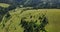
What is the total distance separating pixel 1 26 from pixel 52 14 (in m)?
29.3

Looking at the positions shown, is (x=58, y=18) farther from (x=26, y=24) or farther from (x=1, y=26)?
(x=1, y=26)

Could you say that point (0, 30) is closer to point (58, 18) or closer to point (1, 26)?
point (1, 26)

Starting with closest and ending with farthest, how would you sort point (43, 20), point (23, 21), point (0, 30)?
1. point (43, 20)
2. point (23, 21)
3. point (0, 30)

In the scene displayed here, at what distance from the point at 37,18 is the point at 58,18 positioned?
722cm

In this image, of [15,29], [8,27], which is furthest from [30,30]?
[8,27]

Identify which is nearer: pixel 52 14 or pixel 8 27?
pixel 52 14

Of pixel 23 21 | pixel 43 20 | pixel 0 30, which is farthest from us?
pixel 0 30

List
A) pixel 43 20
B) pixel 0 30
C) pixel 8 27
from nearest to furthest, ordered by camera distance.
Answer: pixel 43 20 < pixel 8 27 < pixel 0 30

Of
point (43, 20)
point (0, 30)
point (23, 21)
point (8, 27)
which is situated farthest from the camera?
point (0, 30)

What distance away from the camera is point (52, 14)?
7019 cm

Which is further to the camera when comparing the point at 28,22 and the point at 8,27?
the point at 8,27

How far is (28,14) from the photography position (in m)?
75.4

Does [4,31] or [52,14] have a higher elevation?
[52,14]

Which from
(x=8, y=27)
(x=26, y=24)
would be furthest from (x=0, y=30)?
(x=26, y=24)
